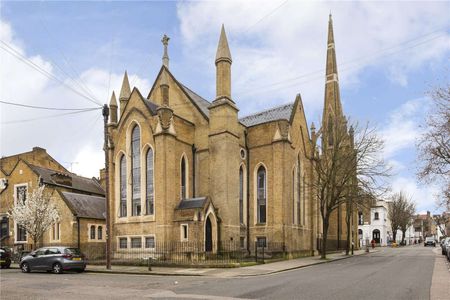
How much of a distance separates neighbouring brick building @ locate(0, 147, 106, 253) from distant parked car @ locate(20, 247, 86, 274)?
9228mm

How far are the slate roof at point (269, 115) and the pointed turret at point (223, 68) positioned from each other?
6741mm

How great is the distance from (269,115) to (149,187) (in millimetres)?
14543

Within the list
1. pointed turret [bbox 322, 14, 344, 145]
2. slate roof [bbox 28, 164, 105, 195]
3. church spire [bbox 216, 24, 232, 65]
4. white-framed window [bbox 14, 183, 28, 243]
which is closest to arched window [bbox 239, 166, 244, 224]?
church spire [bbox 216, 24, 232, 65]

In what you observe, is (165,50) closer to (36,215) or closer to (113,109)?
(113,109)

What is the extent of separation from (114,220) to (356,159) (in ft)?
65.4

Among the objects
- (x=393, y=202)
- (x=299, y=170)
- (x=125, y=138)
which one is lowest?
(x=393, y=202)

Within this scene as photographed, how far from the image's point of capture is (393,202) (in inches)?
3063

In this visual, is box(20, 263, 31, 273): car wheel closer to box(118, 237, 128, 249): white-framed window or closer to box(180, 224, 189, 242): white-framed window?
box(118, 237, 128, 249): white-framed window

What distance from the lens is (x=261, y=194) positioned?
107 feet

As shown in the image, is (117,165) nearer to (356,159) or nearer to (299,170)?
(299,170)

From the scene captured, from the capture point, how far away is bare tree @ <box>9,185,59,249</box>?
1150 inches

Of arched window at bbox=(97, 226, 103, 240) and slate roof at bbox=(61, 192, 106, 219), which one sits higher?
slate roof at bbox=(61, 192, 106, 219)

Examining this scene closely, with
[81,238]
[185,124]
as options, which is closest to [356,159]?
[185,124]

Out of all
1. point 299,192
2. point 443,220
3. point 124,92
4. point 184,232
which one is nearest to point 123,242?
point 184,232
